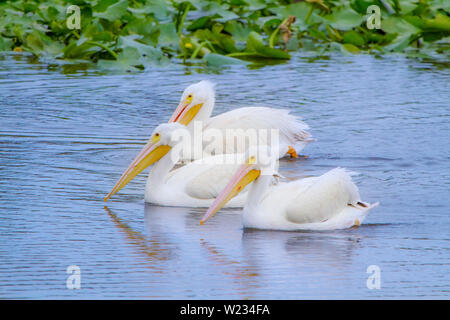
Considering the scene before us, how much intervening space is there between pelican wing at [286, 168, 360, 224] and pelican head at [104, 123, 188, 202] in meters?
1.05

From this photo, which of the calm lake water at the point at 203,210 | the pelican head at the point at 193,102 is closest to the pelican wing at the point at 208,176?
the calm lake water at the point at 203,210

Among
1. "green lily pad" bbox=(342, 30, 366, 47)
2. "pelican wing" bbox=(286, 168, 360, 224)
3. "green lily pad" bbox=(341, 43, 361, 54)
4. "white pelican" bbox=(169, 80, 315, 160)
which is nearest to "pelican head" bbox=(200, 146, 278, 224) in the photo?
"pelican wing" bbox=(286, 168, 360, 224)

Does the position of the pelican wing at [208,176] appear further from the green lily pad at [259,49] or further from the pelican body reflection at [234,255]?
the green lily pad at [259,49]

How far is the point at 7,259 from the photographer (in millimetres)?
5277

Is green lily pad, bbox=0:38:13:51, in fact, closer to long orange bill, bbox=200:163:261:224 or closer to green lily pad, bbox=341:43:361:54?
green lily pad, bbox=341:43:361:54

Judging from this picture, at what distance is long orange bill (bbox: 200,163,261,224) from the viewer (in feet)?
19.4

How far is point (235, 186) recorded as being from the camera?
597cm

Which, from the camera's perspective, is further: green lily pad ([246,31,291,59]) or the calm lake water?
green lily pad ([246,31,291,59])

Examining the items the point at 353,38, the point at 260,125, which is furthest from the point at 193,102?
the point at 353,38

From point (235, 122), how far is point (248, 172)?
1844mm

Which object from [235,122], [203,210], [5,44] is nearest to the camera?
[203,210]

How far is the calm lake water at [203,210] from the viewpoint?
16.4 ft

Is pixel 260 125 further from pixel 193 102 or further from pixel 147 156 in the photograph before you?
pixel 147 156
